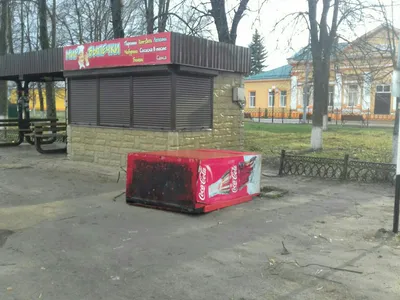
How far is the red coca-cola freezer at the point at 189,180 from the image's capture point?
688 cm

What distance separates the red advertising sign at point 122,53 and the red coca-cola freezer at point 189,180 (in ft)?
10.9

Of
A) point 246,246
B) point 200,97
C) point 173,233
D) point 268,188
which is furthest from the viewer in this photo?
point 200,97

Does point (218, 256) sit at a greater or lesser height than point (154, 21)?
lesser

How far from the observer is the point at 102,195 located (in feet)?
28.0

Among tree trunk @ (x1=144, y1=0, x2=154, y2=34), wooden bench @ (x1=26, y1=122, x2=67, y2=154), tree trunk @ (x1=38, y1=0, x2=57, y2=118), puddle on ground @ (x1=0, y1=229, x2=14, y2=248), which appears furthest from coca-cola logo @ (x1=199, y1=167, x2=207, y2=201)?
tree trunk @ (x1=38, y1=0, x2=57, y2=118)

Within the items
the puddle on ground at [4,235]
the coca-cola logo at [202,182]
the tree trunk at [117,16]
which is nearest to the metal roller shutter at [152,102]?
the coca-cola logo at [202,182]

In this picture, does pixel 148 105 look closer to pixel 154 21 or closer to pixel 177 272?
pixel 177 272

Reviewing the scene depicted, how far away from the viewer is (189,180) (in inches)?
270

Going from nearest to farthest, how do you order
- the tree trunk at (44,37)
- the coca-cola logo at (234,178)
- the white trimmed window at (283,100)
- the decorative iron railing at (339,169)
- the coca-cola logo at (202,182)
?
the coca-cola logo at (202,182)
the coca-cola logo at (234,178)
the decorative iron railing at (339,169)
the tree trunk at (44,37)
the white trimmed window at (283,100)

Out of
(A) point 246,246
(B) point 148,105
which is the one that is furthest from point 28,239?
(B) point 148,105

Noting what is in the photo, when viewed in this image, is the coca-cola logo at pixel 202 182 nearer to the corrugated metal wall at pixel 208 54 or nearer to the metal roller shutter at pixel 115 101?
the corrugated metal wall at pixel 208 54

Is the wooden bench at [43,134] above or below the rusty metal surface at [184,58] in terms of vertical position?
below

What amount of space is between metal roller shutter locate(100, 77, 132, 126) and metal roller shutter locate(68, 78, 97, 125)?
1.23 feet

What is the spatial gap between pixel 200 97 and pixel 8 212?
557 centimetres
